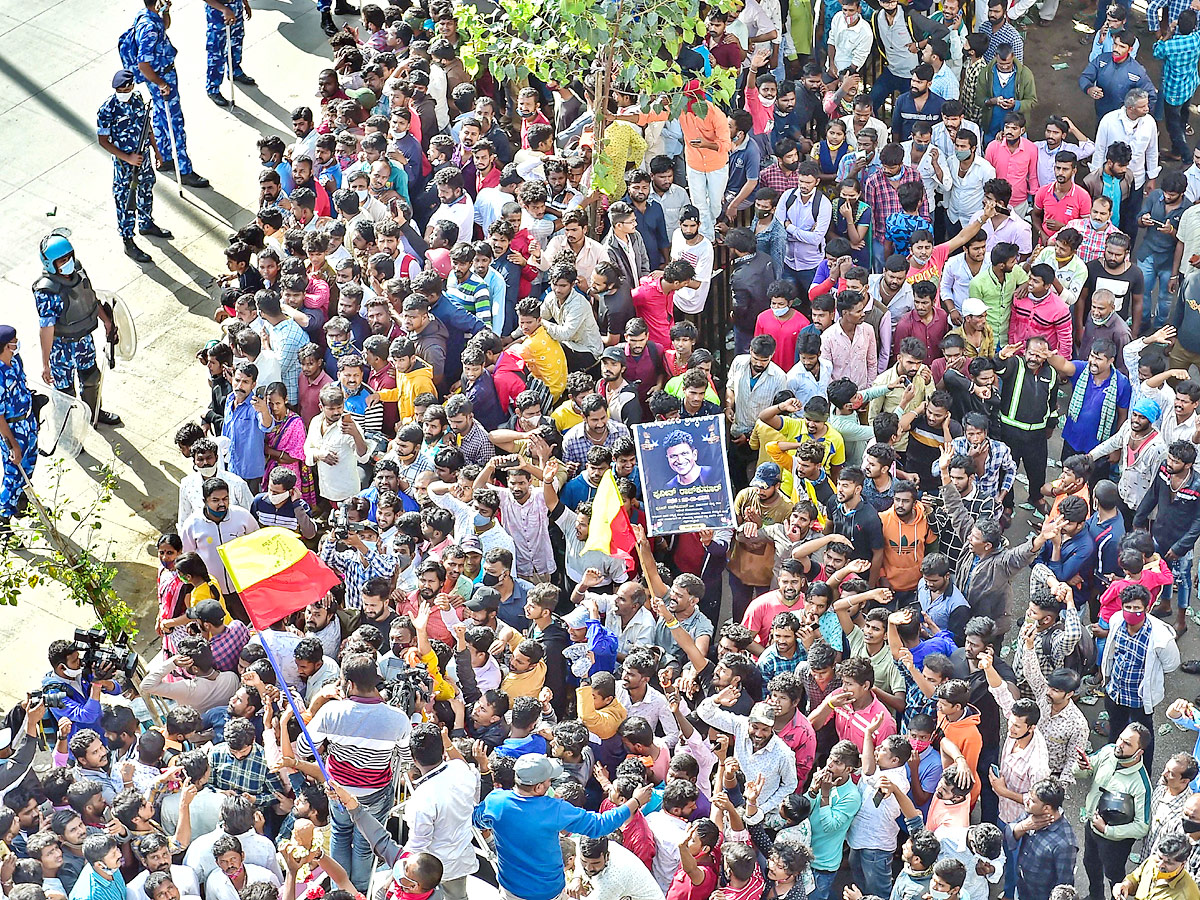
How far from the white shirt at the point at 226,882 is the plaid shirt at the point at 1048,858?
156 inches

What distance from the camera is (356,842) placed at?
9445 millimetres

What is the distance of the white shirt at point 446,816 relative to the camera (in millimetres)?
8648

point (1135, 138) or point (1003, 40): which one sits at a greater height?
point (1003, 40)

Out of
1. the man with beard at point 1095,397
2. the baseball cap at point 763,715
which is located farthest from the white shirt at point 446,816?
the man with beard at point 1095,397

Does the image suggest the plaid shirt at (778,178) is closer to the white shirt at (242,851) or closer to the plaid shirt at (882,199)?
the plaid shirt at (882,199)

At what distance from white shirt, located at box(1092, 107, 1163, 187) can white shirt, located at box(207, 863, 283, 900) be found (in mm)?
8979

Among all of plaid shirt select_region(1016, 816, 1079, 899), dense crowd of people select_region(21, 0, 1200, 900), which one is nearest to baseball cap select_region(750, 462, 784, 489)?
dense crowd of people select_region(21, 0, 1200, 900)

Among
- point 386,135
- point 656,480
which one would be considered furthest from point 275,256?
point 656,480

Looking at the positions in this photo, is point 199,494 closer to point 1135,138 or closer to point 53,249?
point 53,249

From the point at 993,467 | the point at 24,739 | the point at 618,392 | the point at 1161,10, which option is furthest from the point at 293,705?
the point at 1161,10

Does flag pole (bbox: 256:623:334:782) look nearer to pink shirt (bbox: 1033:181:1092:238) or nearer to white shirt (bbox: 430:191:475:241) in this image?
white shirt (bbox: 430:191:475:241)

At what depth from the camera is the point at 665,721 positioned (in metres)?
9.48

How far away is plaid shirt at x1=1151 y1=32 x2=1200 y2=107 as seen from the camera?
15.2 meters

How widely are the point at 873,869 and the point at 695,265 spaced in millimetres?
4907
